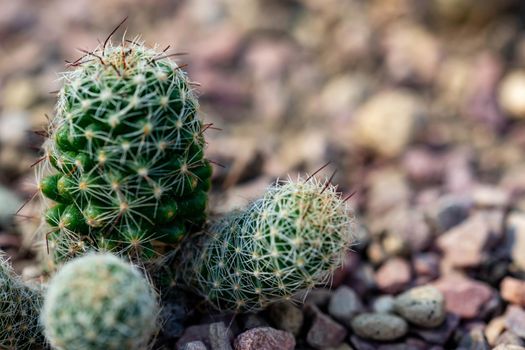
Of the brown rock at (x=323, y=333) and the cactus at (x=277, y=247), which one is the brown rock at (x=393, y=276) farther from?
the cactus at (x=277, y=247)

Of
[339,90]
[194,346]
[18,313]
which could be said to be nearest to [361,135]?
[339,90]

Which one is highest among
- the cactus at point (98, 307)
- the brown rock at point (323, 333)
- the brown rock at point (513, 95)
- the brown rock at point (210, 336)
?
the brown rock at point (513, 95)

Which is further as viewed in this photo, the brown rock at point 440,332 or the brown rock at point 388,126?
the brown rock at point 388,126

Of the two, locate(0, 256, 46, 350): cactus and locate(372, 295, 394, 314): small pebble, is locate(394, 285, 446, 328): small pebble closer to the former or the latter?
locate(372, 295, 394, 314): small pebble

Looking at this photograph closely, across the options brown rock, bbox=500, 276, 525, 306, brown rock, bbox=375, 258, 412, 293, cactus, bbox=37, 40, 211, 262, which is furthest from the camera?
brown rock, bbox=375, 258, 412, 293

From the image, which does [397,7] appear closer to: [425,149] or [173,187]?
[425,149]

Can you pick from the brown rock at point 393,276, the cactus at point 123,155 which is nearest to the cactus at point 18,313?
the cactus at point 123,155

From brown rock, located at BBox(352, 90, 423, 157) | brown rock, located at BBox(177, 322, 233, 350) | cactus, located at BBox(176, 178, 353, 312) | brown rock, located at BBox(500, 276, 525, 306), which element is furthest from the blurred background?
brown rock, located at BBox(177, 322, 233, 350)
